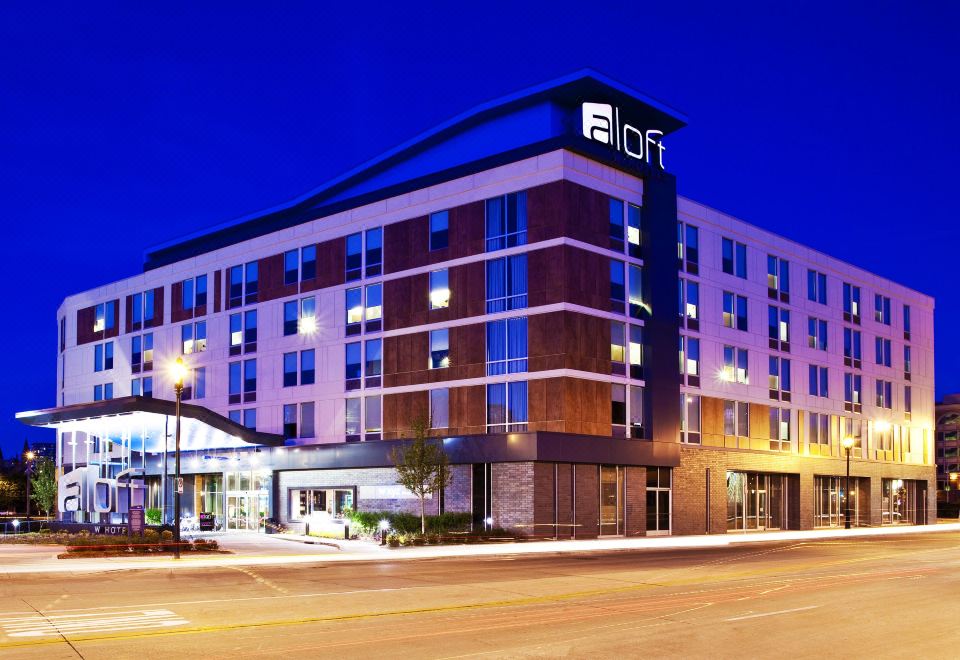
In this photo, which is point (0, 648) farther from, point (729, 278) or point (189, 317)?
point (189, 317)

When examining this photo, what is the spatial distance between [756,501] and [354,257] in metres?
29.6

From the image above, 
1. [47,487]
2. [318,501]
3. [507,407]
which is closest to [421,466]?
[507,407]

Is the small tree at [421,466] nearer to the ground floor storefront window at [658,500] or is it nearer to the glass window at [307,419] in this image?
the ground floor storefront window at [658,500]

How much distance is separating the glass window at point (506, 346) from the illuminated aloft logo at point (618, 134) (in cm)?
1110

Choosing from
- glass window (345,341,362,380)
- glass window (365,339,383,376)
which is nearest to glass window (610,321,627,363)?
glass window (365,339,383,376)

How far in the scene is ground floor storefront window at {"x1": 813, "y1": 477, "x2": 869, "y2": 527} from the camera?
232 ft

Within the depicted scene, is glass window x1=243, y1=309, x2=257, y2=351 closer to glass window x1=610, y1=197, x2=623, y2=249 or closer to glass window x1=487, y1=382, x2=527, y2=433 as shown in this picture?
glass window x1=487, y1=382, x2=527, y2=433

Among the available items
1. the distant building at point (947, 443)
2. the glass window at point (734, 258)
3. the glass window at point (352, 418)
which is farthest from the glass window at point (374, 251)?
the distant building at point (947, 443)

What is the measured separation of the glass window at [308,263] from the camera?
2482 inches

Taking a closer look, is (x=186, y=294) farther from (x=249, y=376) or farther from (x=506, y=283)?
(x=506, y=283)

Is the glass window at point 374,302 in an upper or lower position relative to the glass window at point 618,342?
upper

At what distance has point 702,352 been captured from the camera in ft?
197

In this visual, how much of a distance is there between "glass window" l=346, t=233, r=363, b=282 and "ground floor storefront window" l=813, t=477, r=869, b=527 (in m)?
34.7

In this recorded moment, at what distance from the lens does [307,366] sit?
62594mm
